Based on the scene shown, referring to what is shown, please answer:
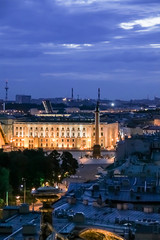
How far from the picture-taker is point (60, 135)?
84.8 metres

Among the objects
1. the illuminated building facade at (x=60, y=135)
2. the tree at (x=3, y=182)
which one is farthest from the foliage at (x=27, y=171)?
the illuminated building facade at (x=60, y=135)

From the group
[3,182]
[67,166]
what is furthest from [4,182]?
[67,166]

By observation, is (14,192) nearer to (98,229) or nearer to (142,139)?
(142,139)

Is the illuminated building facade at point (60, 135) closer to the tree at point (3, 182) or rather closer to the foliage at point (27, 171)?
the foliage at point (27, 171)

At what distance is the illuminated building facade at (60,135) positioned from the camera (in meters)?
82.6

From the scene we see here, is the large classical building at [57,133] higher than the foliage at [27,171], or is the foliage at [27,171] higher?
the large classical building at [57,133]

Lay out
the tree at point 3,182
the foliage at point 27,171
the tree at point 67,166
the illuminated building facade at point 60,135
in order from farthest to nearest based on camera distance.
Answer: the illuminated building facade at point 60,135 → the tree at point 67,166 → the foliage at point 27,171 → the tree at point 3,182

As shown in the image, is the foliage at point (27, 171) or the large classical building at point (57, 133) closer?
the foliage at point (27, 171)

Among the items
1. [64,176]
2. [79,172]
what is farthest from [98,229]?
[79,172]

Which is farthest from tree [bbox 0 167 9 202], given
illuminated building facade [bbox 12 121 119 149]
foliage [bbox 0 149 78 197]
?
illuminated building facade [bbox 12 121 119 149]

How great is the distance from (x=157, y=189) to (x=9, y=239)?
832cm

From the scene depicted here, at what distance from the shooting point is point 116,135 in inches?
3435

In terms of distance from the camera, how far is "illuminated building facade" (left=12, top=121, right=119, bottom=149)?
82625 millimetres

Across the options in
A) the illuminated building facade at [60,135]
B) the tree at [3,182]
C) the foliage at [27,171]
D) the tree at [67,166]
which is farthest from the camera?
the illuminated building facade at [60,135]
